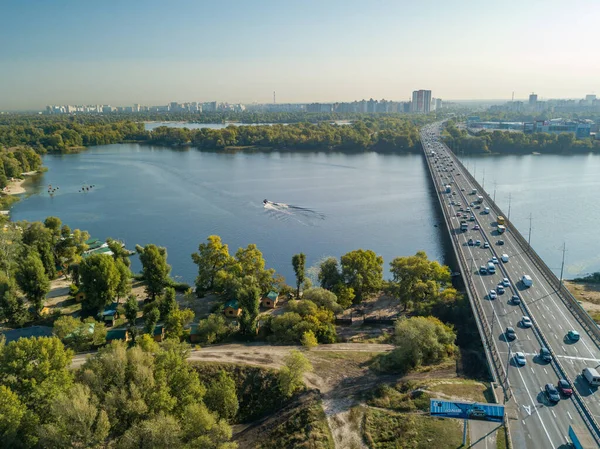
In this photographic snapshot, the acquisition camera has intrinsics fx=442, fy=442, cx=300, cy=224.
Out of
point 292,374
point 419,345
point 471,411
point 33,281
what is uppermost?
point 33,281

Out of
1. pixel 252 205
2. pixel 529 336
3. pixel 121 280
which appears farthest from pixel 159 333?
pixel 252 205

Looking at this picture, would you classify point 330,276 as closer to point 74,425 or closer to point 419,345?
point 419,345

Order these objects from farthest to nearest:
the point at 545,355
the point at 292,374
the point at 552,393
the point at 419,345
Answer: the point at 419,345
the point at 545,355
the point at 292,374
the point at 552,393

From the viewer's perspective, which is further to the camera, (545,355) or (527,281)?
(527,281)

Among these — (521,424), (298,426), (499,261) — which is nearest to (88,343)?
(298,426)

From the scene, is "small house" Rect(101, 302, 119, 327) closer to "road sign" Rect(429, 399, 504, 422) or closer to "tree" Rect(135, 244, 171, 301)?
"tree" Rect(135, 244, 171, 301)

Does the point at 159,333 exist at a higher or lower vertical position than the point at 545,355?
lower

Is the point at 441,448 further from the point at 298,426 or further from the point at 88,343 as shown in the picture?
the point at 88,343
